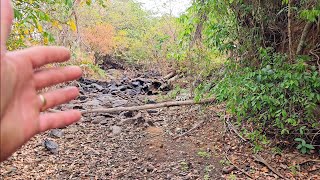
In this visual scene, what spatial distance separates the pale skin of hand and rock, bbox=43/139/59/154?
143 inches

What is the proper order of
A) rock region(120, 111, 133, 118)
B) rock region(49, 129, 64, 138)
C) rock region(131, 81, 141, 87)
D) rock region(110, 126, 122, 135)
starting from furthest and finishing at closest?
rock region(131, 81, 141, 87) < rock region(120, 111, 133, 118) < rock region(110, 126, 122, 135) < rock region(49, 129, 64, 138)

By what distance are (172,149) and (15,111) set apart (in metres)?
3.57

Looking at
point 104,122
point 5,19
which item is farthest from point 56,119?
point 104,122

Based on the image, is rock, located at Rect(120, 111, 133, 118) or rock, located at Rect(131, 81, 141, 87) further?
rock, located at Rect(131, 81, 141, 87)

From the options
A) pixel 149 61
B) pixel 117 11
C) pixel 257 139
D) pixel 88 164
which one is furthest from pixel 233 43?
pixel 117 11

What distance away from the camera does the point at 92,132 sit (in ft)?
18.6

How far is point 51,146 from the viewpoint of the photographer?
468 centimetres

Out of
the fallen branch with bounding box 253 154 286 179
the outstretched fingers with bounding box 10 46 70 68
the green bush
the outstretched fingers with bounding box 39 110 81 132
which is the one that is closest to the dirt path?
the fallen branch with bounding box 253 154 286 179

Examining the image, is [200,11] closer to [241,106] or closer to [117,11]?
[241,106]

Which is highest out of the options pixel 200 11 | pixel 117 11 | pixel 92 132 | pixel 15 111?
pixel 117 11

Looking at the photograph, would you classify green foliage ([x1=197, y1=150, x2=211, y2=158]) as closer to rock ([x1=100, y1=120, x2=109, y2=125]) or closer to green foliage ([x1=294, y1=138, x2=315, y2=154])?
green foliage ([x1=294, y1=138, x2=315, y2=154])

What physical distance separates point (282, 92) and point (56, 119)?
9.92 ft

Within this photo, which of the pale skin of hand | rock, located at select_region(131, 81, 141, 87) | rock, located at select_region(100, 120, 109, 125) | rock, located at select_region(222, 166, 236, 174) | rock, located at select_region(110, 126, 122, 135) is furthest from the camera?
rock, located at select_region(131, 81, 141, 87)

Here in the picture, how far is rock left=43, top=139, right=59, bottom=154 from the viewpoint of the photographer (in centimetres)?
460
